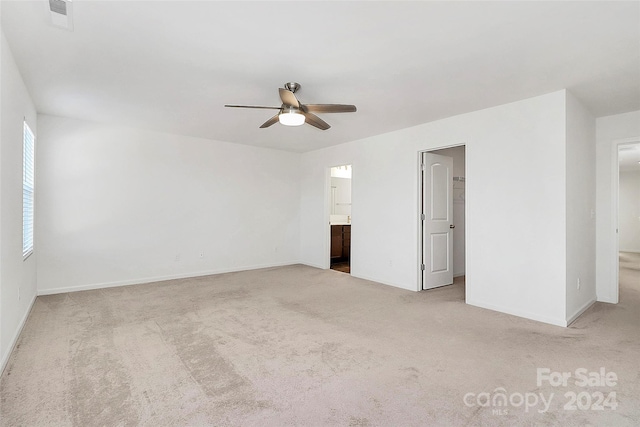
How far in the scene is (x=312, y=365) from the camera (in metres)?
2.41

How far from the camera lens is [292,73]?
2.93 metres

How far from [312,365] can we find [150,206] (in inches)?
161

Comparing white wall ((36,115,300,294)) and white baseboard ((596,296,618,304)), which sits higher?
white wall ((36,115,300,294))

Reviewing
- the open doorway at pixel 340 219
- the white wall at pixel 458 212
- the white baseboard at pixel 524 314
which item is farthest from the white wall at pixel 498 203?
the open doorway at pixel 340 219

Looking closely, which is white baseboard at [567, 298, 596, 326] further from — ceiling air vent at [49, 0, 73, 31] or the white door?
ceiling air vent at [49, 0, 73, 31]

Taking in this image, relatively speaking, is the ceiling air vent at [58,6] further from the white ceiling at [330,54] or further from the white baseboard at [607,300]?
the white baseboard at [607,300]

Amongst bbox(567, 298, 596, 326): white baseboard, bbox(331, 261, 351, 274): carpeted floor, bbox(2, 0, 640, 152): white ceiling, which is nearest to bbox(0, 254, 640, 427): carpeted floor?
bbox(567, 298, 596, 326): white baseboard

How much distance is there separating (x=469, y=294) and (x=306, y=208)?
376 centimetres

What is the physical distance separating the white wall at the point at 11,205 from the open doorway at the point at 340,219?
186 inches

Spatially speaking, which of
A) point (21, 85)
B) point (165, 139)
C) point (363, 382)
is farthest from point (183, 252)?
point (363, 382)

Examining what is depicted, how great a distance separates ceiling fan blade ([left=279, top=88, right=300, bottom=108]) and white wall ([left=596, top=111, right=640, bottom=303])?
412cm

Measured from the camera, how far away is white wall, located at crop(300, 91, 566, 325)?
336 centimetres

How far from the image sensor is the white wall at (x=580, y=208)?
3.39 m

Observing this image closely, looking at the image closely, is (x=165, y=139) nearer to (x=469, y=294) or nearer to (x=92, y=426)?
(x=92, y=426)
